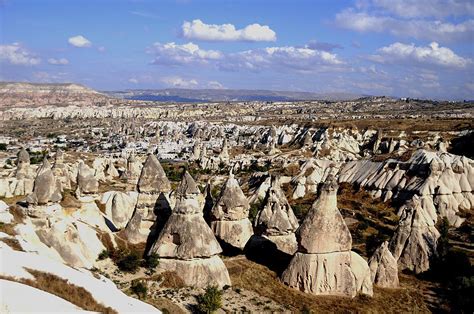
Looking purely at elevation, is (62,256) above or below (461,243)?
above

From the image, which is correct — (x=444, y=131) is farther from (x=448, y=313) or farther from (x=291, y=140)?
(x=448, y=313)

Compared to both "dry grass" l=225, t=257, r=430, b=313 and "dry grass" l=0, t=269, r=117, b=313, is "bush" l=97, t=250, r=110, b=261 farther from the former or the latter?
"dry grass" l=0, t=269, r=117, b=313

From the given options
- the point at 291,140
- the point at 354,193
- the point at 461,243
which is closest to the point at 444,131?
the point at 291,140

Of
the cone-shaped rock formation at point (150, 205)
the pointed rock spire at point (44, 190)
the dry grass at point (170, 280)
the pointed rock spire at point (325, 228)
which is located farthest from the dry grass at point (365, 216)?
the pointed rock spire at point (44, 190)

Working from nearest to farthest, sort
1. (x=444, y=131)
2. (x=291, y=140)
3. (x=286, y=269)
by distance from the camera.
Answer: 1. (x=286, y=269)
2. (x=444, y=131)
3. (x=291, y=140)

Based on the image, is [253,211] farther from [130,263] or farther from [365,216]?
[130,263]

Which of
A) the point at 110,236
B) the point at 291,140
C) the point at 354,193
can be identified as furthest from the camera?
the point at 291,140

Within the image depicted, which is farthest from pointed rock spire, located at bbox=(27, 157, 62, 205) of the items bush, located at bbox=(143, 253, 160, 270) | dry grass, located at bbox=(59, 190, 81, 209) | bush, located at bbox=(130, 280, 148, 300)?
bush, located at bbox=(130, 280, 148, 300)
